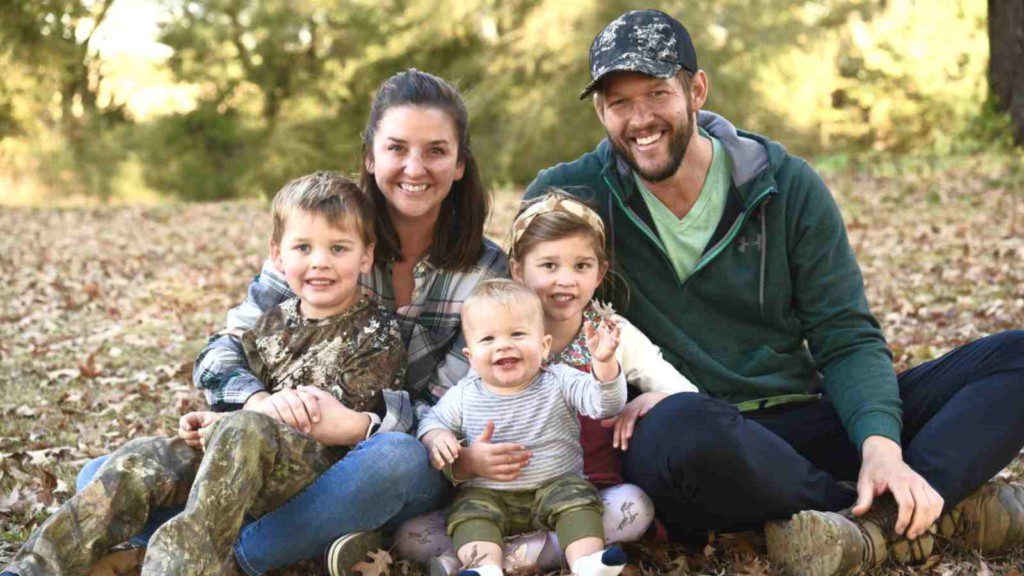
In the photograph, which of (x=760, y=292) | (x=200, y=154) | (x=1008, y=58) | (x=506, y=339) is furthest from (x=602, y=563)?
(x=200, y=154)

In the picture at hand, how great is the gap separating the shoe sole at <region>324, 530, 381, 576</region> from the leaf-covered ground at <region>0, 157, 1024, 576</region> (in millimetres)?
181

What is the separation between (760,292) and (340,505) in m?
1.66

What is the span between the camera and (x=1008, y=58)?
11.8 meters

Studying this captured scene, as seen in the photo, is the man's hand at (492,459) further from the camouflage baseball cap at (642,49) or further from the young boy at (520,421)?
the camouflage baseball cap at (642,49)

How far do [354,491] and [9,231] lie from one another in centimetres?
1332

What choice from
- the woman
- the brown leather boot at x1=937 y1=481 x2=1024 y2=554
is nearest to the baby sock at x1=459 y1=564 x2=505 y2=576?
the woman

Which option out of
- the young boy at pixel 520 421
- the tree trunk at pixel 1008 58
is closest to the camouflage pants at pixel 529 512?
the young boy at pixel 520 421

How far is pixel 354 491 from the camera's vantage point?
297 cm

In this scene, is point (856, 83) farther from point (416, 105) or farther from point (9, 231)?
point (416, 105)

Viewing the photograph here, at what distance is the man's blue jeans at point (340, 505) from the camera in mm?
2979

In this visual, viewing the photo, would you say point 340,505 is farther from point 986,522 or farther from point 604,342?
point 986,522

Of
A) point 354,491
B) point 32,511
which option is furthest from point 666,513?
point 32,511

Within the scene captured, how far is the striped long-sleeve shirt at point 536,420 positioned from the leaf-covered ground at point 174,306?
0.43m

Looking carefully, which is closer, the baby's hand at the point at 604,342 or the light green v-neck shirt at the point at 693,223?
the baby's hand at the point at 604,342
